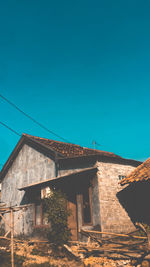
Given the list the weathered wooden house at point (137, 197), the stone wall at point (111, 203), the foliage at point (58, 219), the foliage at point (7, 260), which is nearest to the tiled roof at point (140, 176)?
the weathered wooden house at point (137, 197)

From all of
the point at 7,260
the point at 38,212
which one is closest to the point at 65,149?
the point at 38,212

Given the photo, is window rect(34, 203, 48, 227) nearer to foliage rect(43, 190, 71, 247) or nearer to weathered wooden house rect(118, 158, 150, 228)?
foliage rect(43, 190, 71, 247)

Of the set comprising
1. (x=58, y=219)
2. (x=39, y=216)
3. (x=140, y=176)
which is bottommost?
(x=58, y=219)

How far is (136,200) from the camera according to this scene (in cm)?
1184

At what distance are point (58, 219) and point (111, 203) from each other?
103 inches

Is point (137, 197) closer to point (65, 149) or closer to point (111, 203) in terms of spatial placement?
point (111, 203)

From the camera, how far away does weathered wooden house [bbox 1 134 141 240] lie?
36.9 ft

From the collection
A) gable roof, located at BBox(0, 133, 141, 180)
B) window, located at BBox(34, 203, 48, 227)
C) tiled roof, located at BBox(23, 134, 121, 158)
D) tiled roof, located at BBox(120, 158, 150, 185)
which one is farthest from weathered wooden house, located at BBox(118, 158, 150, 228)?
window, located at BBox(34, 203, 48, 227)

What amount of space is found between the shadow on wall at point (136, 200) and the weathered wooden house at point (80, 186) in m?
0.27

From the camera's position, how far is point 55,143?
18328 millimetres

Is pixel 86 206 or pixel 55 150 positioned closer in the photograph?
pixel 86 206

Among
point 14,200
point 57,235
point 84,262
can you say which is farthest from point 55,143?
point 84,262

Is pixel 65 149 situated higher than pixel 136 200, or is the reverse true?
pixel 65 149

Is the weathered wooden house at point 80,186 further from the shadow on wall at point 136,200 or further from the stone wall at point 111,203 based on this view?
the shadow on wall at point 136,200
